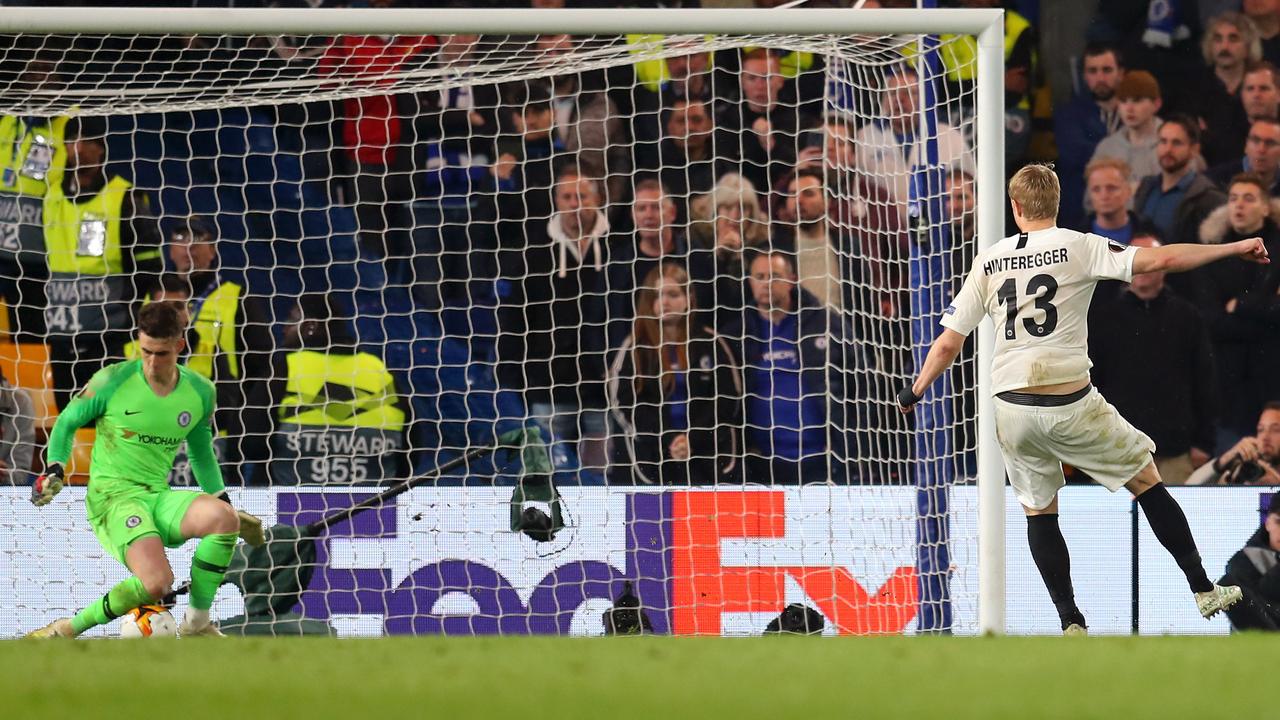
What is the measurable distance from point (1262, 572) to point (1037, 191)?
8.85ft

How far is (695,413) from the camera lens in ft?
23.8

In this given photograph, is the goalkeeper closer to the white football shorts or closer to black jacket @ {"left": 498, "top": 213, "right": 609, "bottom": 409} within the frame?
black jacket @ {"left": 498, "top": 213, "right": 609, "bottom": 409}

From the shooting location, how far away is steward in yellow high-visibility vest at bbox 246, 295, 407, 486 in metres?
7.09

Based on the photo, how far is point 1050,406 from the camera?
499 cm

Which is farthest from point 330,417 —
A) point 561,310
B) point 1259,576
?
point 1259,576

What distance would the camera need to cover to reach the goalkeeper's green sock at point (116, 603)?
5.70 meters

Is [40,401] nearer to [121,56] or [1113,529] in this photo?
[121,56]

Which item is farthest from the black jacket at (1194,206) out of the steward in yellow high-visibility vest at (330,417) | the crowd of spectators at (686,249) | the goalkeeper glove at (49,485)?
the goalkeeper glove at (49,485)

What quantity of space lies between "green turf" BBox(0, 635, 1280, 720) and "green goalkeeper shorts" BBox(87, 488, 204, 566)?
1.67m

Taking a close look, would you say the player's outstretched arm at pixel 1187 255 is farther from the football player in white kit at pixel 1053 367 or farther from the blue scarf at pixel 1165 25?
the blue scarf at pixel 1165 25

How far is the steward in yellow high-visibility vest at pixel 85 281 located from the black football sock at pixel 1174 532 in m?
4.49

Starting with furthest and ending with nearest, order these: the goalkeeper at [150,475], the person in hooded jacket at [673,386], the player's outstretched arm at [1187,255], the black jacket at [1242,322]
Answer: the black jacket at [1242,322], the person in hooded jacket at [673,386], the goalkeeper at [150,475], the player's outstretched arm at [1187,255]

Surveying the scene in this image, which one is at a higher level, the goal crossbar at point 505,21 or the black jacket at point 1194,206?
the goal crossbar at point 505,21

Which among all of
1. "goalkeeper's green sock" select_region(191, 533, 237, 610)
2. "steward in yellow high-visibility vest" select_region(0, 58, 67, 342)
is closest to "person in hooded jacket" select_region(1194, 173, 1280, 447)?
"goalkeeper's green sock" select_region(191, 533, 237, 610)
